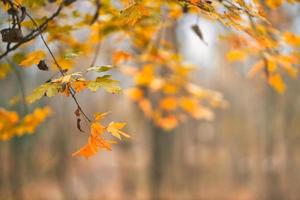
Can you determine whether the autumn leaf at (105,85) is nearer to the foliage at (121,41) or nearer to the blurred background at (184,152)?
the foliage at (121,41)

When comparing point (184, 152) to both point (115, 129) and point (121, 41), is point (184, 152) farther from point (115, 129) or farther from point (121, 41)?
point (115, 129)

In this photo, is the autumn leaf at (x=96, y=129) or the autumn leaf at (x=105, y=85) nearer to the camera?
the autumn leaf at (x=105, y=85)

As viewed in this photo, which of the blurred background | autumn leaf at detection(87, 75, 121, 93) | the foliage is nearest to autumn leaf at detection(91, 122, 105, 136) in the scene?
the foliage

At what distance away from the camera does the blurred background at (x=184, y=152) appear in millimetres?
11758

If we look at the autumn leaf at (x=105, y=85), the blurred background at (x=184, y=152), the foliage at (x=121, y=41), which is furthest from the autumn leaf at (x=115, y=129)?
the blurred background at (x=184, y=152)

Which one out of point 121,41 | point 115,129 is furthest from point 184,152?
point 115,129

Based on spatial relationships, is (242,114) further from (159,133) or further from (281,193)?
(159,133)

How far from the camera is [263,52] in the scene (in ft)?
7.93

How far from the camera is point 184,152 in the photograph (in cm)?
1967

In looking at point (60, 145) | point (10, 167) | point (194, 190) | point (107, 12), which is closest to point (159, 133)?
point (60, 145)

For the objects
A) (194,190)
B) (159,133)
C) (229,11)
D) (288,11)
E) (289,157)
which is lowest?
(194,190)

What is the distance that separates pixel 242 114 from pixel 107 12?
77.6ft

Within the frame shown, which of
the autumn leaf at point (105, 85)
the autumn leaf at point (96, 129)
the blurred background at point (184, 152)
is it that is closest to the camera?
the autumn leaf at point (105, 85)

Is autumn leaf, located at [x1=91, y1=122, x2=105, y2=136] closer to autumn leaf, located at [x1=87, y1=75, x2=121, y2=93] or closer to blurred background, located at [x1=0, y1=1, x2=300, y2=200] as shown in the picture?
autumn leaf, located at [x1=87, y1=75, x2=121, y2=93]
